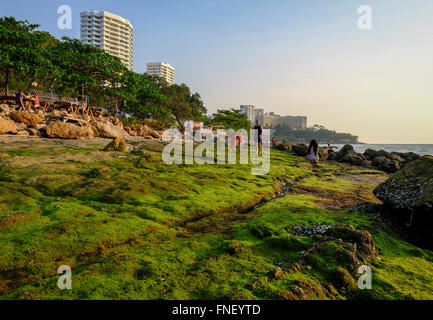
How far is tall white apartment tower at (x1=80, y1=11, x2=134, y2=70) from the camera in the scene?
14925cm

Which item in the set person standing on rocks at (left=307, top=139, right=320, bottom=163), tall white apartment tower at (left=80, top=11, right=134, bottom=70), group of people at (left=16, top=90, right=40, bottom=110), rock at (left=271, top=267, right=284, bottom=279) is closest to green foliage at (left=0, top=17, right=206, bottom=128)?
group of people at (left=16, top=90, right=40, bottom=110)

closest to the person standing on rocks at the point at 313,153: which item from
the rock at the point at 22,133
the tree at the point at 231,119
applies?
the rock at the point at 22,133

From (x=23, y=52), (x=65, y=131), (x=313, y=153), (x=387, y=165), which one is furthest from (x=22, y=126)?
(x=387, y=165)

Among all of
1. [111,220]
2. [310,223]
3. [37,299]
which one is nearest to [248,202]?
[310,223]

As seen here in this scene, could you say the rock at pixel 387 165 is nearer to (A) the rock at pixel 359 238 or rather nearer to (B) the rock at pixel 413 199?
(B) the rock at pixel 413 199

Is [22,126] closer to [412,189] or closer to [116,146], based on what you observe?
[116,146]

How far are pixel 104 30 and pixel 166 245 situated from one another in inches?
6978

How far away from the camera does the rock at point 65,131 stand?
20.1 metres

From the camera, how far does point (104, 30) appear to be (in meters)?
150

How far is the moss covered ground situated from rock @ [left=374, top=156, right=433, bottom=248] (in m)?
0.75

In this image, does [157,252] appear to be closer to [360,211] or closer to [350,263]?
[350,263]

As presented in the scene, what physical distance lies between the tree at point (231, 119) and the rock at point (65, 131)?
27.9 m
